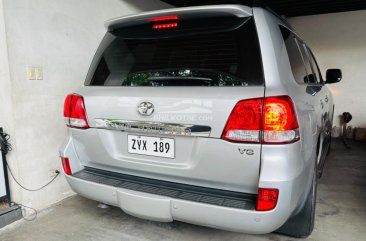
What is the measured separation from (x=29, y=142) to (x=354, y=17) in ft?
22.8

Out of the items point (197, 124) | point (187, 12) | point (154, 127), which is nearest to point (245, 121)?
point (197, 124)

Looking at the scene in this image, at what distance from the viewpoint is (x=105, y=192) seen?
176 cm

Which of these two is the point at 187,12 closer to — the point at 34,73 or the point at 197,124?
the point at 197,124

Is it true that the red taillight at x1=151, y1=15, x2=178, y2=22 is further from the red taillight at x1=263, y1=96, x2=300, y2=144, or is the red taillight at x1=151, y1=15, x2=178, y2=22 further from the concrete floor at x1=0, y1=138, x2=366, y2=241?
the concrete floor at x1=0, y1=138, x2=366, y2=241

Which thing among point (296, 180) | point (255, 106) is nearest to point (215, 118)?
point (255, 106)

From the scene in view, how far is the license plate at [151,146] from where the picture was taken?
1.61 m

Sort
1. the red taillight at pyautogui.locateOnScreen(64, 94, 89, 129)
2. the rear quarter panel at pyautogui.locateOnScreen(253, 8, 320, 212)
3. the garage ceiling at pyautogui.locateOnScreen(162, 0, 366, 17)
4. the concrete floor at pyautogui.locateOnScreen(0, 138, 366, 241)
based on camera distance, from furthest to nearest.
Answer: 1. the garage ceiling at pyautogui.locateOnScreen(162, 0, 366, 17)
2. the concrete floor at pyautogui.locateOnScreen(0, 138, 366, 241)
3. the red taillight at pyautogui.locateOnScreen(64, 94, 89, 129)
4. the rear quarter panel at pyautogui.locateOnScreen(253, 8, 320, 212)

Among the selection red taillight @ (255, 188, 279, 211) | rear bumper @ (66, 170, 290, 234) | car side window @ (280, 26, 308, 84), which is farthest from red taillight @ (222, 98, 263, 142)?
car side window @ (280, 26, 308, 84)

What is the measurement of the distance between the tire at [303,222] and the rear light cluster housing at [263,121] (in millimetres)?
764

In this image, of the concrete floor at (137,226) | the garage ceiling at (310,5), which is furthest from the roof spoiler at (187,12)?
the garage ceiling at (310,5)

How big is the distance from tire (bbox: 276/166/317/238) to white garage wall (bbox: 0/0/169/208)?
2159mm

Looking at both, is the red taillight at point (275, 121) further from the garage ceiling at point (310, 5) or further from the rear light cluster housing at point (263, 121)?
the garage ceiling at point (310, 5)

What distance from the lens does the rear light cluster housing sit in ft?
4.56

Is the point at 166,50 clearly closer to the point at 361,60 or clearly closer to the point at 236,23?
the point at 236,23
